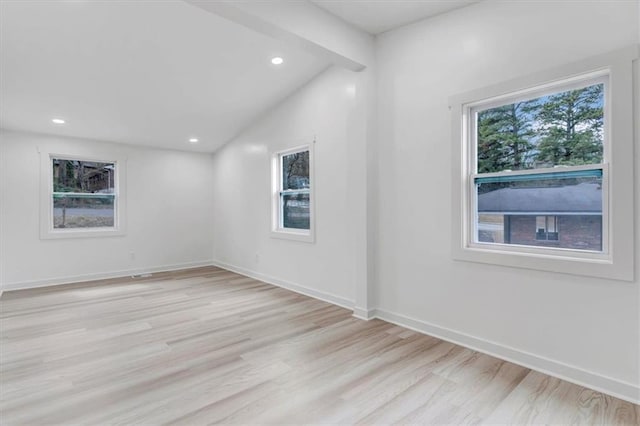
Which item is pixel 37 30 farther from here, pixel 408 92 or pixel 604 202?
pixel 604 202

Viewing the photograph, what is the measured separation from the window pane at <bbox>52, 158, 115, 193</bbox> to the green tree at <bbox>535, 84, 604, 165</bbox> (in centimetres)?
629

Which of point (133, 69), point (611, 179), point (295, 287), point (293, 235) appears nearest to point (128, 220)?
point (133, 69)

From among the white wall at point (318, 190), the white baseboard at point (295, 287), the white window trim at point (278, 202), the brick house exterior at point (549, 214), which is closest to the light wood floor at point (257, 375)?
the white baseboard at point (295, 287)

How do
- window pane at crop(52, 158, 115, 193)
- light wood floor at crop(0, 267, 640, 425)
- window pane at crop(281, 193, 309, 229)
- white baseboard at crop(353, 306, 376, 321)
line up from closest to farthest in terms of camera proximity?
light wood floor at crop(0, 267, 640, 425) < white baseboard at crop(353, 306, 376, 321) < window pane at crop(281, 193, 309, 229) < window pane at crop(52, 158, 115, 193)

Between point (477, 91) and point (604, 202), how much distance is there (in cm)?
123

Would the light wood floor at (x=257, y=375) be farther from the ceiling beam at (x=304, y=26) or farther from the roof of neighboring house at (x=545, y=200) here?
the ceiling beam at (x=304, y=26)

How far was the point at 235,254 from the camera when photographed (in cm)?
613

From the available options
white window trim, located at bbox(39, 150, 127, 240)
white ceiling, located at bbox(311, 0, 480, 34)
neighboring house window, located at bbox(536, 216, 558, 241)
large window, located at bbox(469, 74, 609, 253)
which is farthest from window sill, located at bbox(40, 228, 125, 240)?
neighboring house window, located at bbox(536, 216, 558, 241)

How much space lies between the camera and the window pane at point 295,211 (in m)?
4.73

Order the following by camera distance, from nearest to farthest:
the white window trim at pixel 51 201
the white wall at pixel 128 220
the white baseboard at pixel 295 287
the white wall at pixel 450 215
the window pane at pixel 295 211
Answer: the white wall at pixel 450 215 → the white baseboard at pixel 295 287 → the window pane at pixel 295 211 → the white wall at pixel 128 220 → the white window trim at pixel 51 201

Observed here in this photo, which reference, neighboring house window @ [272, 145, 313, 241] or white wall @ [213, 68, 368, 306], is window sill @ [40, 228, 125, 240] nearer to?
white wall @ [213, 68, 368, 306]

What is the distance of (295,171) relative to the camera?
4.90 m

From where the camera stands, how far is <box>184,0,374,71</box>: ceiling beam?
2455 mm

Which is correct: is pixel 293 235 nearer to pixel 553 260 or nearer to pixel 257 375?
pixel 257 375
